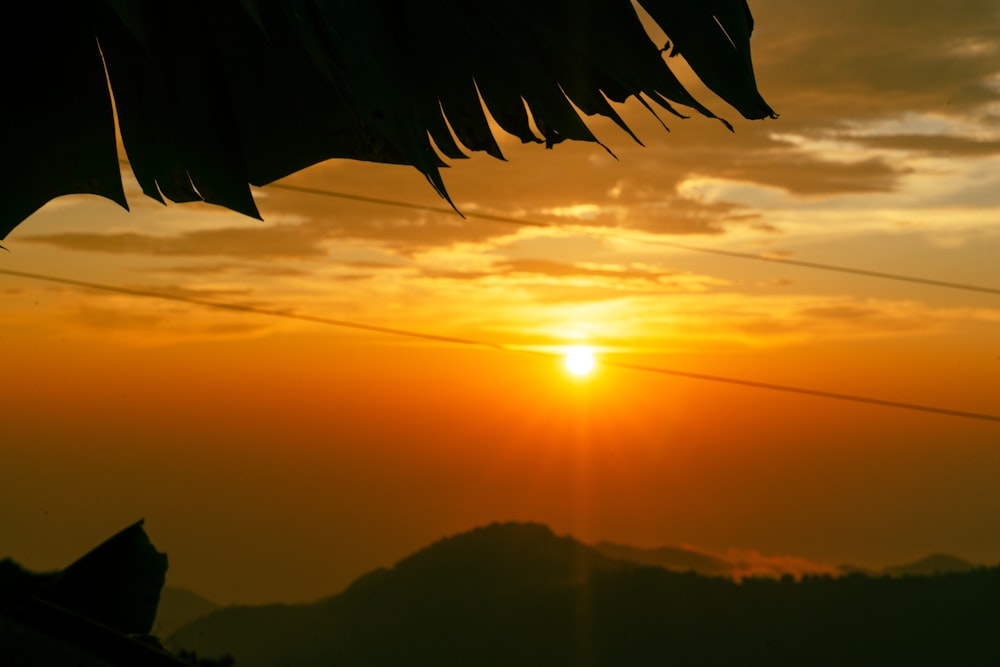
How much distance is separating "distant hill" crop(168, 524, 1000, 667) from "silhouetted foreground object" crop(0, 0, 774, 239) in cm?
9131

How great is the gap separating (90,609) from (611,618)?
98.1m

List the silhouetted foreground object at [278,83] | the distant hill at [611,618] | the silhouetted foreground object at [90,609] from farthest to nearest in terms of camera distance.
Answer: the distant hill at [611,618] → the silhouetted foreground object at [278,83] → the silhouetted foreground object at [90,609]

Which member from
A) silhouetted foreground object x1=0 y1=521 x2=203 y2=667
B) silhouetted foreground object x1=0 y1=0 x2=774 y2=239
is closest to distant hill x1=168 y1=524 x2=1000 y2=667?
silhouetted foreground object x1=0 y1=0 x2=774 y2=239

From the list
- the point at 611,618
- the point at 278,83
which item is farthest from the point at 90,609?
the point at 611,618

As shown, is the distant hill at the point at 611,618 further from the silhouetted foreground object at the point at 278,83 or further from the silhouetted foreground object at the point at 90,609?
the silhouetted foreground object at the point at 90,609

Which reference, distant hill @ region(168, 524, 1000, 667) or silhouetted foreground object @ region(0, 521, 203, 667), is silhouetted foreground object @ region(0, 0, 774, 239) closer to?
silhouetted foreground object @ region(0, 521, 203, 667)

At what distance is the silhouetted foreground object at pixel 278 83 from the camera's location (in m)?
3.07

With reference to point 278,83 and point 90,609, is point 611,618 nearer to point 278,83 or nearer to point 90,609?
point 278,83

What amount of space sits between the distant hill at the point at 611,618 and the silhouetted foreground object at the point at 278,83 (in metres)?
91.3

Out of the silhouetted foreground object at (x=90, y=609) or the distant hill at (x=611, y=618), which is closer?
the silhouetted foreground object at (x=90, y=609)

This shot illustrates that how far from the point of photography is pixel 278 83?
3635 mm

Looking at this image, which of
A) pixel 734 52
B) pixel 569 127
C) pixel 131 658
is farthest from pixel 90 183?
pixel 131 658

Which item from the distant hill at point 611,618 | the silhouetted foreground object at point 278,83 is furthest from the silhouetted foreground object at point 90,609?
the distant hill at point 611,618

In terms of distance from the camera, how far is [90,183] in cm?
379
